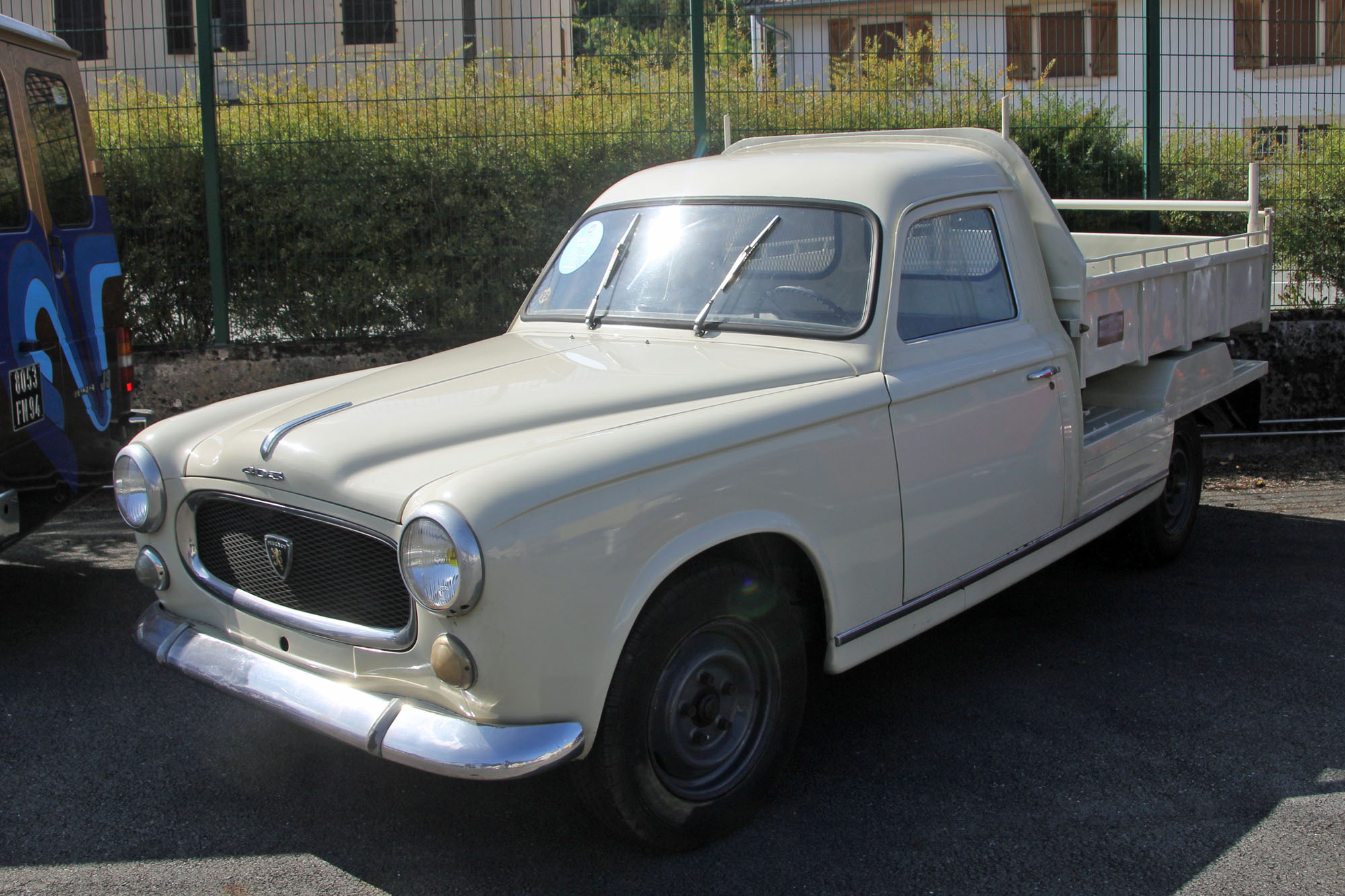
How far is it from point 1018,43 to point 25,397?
6692 mm

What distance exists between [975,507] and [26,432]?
3652 millimetres

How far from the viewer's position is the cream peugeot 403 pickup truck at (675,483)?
106 inches

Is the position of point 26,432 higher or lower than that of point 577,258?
lower

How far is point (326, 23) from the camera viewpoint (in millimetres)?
7539

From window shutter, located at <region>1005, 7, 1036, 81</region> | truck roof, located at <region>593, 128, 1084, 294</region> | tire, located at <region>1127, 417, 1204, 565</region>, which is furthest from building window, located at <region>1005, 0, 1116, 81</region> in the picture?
truck roof, located at <region>593, 128, 1084, 294</region>

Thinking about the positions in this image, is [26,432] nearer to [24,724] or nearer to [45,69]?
[24,724]

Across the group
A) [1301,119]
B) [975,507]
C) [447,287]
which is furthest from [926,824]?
[1301,119]

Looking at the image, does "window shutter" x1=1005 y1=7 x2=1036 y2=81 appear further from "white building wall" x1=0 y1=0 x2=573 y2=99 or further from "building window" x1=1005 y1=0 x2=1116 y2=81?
"white building wall" x1=0 y1=0 x2=573 y2=99

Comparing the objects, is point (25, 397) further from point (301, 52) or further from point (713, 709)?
point (301, 52)

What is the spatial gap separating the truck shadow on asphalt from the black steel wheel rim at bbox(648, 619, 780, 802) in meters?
0.20

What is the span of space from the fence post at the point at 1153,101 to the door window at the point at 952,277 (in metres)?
4.33

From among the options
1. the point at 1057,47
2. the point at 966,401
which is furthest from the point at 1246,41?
the point at 966,401

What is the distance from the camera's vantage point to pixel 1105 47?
332 inches

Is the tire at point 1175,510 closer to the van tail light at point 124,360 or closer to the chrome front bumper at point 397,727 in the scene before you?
the chrome front bumper at point 397,727
